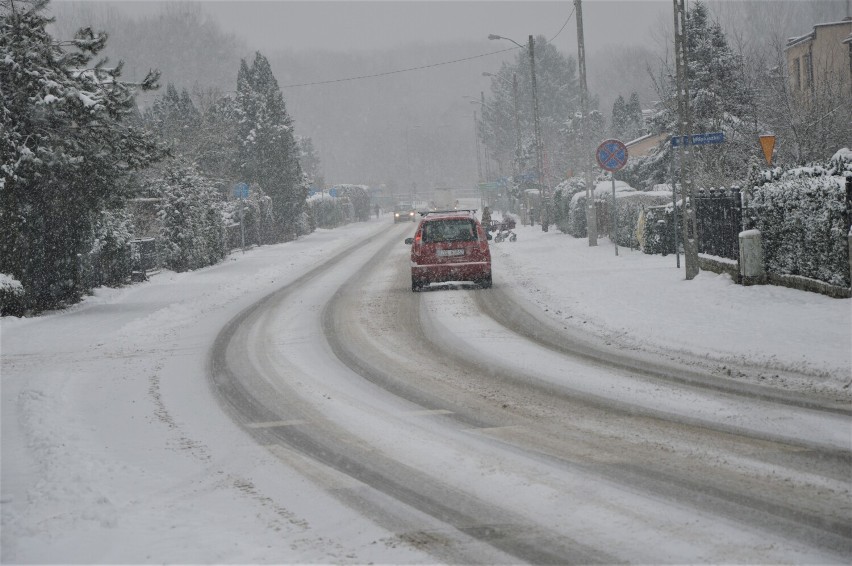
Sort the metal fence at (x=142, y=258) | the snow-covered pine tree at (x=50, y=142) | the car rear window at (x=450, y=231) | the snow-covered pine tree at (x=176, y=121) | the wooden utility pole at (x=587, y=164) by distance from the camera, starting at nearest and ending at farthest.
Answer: the snow-covered pine tree at (x=50, y=142) < the car rear window at (x=450, y=231) < the metal fence at (x=142, y=258) < the wooden utility pole at (x=587, y=164) < the snow-covered pine tree at (x=176, y=121)

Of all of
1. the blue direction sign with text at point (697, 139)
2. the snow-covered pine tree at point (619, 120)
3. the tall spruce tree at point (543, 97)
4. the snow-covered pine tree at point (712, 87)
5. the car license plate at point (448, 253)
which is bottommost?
the car license plate at point (448, 253)

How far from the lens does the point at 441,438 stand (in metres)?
7.66

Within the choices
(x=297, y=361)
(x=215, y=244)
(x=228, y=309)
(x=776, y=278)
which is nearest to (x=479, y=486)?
(x=297, y=361)

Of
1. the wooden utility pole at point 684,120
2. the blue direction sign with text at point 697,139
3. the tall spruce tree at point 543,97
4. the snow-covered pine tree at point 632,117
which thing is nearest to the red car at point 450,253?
the wooden utility pole at point 684,120

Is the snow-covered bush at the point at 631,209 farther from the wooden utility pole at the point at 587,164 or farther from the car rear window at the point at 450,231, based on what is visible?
the car rear window at the point at 450,231

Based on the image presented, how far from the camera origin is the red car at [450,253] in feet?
67.8

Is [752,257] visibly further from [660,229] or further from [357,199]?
[357,199]

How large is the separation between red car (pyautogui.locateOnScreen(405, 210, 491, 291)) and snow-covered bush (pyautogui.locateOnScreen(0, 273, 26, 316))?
26.0ft

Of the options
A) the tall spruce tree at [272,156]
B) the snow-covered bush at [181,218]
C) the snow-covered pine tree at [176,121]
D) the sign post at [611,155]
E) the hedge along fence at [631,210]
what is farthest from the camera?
the snow-covered pine tree at [176,121]

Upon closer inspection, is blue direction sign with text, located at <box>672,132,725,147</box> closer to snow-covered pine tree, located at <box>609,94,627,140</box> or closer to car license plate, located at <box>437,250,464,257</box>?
car license plate, located at <box>437,250,464,257</box>

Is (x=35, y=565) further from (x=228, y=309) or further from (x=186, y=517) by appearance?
(x=228, y=309)

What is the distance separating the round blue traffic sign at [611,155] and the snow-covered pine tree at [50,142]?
11.6 metres

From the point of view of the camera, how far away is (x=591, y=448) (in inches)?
282

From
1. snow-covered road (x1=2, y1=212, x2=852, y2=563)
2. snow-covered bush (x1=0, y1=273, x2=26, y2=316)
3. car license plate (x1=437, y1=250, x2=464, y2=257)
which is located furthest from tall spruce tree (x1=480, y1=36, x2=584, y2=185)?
snow-covered road (x1=2, y1=212, x2=852, y2=563)
